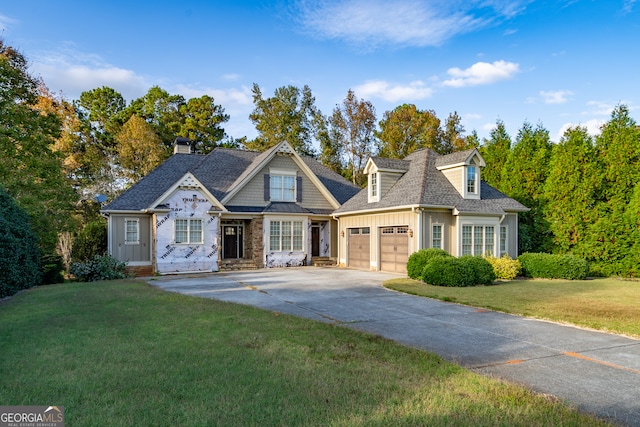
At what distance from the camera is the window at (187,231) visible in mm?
19844

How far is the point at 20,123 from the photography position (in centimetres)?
1794

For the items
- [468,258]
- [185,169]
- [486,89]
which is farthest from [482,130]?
[185,169]

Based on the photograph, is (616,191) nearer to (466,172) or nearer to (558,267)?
(558,267)

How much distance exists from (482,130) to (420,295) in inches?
936

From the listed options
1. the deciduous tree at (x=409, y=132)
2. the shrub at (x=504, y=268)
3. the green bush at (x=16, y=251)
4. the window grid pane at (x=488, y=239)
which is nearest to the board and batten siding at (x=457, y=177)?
the window grid pane at (x=488, y=239)

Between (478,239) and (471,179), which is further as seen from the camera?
(471,179)

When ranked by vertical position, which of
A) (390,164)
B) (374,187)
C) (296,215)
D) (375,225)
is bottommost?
(375,225)

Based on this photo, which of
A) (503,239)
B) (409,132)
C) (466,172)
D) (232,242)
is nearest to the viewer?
(466,172)

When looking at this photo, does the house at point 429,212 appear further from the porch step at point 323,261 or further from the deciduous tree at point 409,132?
the deciduous tree at point 409,132

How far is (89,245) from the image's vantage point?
2112cm

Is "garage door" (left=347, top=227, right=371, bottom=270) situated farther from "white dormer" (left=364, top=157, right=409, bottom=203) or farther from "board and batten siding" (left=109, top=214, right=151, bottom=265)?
"board and batten siding" (left=109, top=214, right=151, bottom=265)

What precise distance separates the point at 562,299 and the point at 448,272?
3.46 meters

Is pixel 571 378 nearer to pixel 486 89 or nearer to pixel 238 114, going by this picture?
pixel 486 89

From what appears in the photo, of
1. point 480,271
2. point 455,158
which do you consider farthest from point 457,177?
point 480,271
